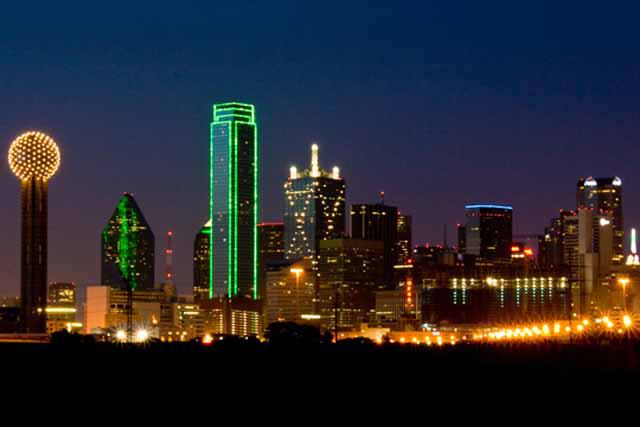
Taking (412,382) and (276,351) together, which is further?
(276,351)

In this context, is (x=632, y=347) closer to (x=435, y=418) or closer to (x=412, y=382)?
(x=412, y=382)

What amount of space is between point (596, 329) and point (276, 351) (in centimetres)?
6630

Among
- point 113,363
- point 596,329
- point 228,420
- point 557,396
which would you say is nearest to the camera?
point 228,420

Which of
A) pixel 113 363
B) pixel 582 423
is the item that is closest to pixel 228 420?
pixel 582 423

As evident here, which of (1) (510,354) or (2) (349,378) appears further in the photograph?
(1) (510,354)

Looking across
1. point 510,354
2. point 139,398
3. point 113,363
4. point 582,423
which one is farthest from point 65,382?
point 510,354

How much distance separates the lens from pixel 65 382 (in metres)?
101

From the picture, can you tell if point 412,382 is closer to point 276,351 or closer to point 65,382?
point 65,382

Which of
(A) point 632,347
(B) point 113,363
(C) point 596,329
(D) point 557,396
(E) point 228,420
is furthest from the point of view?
(C) point 596,329

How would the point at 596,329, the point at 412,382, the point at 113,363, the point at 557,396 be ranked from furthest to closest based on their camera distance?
the point at 596,329 < the point at 113,363 < the point at 412,382 < the point at 557,396

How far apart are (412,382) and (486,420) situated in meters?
31.0

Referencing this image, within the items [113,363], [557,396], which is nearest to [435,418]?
[557,396]

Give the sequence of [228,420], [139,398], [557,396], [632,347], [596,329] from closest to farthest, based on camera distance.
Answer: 1. [228,420]
2. [139,398]
3. [557,396]
4. [632,347]
5. [596,329]

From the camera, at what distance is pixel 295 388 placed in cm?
10338
